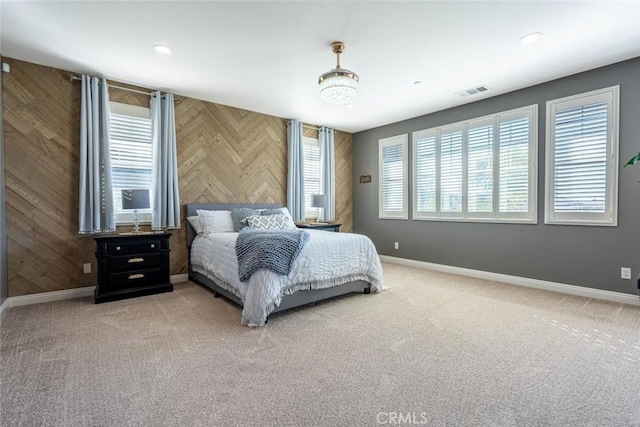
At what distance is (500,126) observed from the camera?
4.49m

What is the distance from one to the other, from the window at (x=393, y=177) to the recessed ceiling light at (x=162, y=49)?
13.5 ft

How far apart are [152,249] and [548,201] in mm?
5142

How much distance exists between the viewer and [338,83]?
2.98m

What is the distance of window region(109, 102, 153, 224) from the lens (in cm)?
406

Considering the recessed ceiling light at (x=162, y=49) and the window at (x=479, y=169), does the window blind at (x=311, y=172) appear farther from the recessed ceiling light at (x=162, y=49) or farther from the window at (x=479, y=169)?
the recessed ceiling light at (x=162, y=49)

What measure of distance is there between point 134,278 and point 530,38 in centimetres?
503

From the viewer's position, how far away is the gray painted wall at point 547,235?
344cm

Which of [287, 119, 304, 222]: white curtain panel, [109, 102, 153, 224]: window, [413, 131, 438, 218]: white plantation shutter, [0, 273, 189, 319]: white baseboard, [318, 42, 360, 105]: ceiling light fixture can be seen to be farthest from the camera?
[287, 119, 304, 222]: white curtain panel

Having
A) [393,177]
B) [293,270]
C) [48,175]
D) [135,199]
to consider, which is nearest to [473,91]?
[393,177]

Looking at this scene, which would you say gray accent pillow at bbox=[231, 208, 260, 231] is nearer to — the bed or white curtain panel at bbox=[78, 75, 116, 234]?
the bed

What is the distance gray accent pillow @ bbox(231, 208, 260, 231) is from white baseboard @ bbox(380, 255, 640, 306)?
3088 millimetres

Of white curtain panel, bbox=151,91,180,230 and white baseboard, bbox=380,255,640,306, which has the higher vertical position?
white curtain panel, bbox=151,91,180,230

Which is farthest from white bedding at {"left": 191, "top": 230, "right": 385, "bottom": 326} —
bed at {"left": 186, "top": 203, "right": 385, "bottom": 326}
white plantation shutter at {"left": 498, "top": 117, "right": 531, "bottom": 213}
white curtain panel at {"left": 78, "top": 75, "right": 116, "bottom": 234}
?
white plantation shutter at {"left": 498, "top": 117, "right": 531, "bottom": 213}

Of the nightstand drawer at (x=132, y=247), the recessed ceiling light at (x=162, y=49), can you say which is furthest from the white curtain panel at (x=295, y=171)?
the recessed ceiling light at (x=162, y=49)
